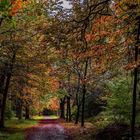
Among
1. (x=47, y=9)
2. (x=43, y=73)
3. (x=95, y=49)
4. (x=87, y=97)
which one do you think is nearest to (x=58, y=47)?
(x=47, y=9)

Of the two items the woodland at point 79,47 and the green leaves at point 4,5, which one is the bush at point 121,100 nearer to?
the woodland at point 79,47

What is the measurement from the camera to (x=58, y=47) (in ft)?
44.0

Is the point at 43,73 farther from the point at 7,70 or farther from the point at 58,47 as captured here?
the point at 58,47

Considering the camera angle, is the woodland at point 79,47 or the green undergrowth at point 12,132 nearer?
the woodland at point 79,47

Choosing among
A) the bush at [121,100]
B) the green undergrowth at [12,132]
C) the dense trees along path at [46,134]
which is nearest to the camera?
the green undergrowth at [12,132]

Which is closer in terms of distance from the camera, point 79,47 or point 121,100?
point 79,47

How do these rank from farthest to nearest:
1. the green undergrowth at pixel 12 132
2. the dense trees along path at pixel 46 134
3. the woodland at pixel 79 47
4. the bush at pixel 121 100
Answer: the bush at pixel 121 100 → the dense trees along path at pixel 46 134 → the green undergrowth at pixel 12 132 → the woodland at pixel 79 47

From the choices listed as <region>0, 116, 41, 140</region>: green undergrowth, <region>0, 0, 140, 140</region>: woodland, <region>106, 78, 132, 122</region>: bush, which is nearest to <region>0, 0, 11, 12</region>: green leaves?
<region>0, 0, 140, 140</region>: woodland

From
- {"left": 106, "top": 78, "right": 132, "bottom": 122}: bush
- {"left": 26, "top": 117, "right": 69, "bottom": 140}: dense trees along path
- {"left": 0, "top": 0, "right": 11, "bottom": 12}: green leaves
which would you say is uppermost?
{"left": 0, "top": 0, "right": 11, "bottom": 12}: green leaves

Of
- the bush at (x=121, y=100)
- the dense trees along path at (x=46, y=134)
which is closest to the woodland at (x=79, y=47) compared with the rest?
the bush at (x=121, y=100)

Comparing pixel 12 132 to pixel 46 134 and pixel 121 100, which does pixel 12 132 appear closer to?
pixel 46 134

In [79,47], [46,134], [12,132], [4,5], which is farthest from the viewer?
[12,132]

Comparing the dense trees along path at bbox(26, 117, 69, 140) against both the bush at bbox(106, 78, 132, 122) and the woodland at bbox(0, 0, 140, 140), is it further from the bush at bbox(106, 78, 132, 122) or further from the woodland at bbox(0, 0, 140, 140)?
the bush at bbox(106, 78, 132, 122)

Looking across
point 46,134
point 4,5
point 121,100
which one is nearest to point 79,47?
point 4,5
